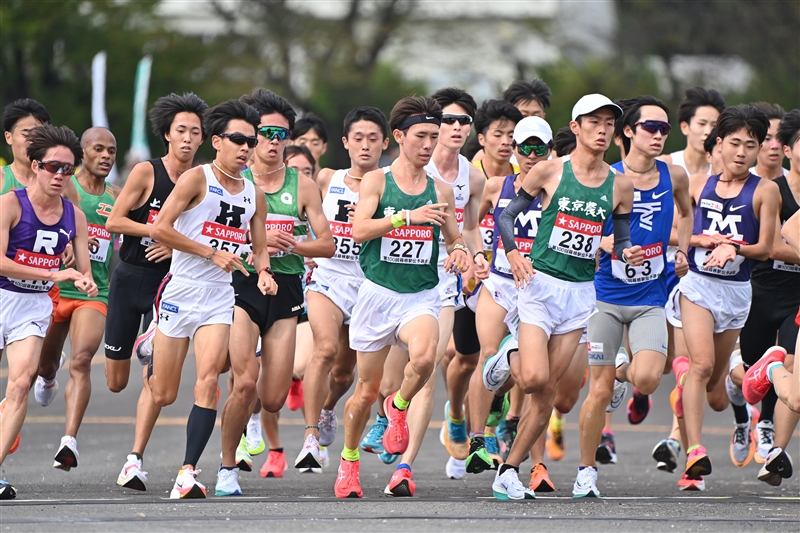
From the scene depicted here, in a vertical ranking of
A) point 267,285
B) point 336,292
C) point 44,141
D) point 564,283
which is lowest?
point 336,292

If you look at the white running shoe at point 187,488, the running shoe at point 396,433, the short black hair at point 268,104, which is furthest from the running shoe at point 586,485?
the short black hair at point 268,104

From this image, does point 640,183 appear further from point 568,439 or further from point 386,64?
point 386,64

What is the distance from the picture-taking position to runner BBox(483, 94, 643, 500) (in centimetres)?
932

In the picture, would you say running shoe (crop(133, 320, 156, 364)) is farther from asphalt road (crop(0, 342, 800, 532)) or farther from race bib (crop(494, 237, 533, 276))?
race bib (crop(494, 237, 533, 276))

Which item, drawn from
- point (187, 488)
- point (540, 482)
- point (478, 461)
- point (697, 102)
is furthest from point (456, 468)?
point (697, 102)

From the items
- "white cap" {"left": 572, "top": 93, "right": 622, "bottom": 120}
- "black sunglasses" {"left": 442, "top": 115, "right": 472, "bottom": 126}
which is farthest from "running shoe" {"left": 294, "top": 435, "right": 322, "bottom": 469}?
"white cap" {"left": 572, "top": 93, "right": 622, "bottom": 120}

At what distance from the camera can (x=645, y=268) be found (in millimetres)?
10289

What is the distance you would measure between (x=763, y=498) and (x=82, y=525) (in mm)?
4817

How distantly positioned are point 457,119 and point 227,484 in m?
3.49

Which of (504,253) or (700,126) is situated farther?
(700,126)

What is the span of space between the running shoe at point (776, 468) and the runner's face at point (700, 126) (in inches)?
119

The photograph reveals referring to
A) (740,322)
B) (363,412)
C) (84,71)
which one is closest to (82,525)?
(363,412)

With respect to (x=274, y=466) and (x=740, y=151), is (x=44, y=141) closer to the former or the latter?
(x=274, y=466)

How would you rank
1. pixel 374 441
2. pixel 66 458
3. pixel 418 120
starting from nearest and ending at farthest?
pixel 418 120
pixel 66 458
pixel 374 441
